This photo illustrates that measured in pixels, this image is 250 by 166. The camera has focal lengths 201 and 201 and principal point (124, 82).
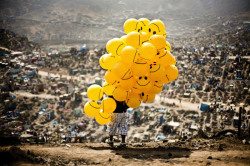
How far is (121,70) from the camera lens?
425 cm

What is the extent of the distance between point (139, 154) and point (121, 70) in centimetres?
189

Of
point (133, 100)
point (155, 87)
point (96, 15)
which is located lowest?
point (133, 100)

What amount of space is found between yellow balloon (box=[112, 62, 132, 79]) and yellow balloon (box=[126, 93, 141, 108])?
53 cm

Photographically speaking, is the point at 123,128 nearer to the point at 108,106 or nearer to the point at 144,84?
the point at 108,106

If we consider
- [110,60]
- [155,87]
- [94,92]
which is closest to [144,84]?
[155,87]

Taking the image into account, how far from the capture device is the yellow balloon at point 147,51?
4.08 meters

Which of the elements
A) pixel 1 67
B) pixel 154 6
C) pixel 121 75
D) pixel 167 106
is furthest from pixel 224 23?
pixel 121 75

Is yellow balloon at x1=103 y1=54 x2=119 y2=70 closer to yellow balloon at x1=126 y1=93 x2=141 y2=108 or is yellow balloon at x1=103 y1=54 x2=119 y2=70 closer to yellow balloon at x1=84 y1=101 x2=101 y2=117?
yellow balloon at x1=126 y1=93 x2=141 y2=108

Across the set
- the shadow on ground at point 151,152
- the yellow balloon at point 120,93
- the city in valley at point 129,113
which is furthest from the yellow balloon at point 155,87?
the shadow on ground at point 151,152

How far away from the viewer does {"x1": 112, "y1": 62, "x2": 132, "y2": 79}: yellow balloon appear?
425 centimetres

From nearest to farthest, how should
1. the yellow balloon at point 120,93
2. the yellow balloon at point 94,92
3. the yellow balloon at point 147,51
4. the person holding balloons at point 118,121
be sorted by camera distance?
1. the yellow balloon at point 147,51
2. the yellow balloon at point 120,93
3. the yellow balloon at point 94,92
4. the person holding balloons at point 118,121

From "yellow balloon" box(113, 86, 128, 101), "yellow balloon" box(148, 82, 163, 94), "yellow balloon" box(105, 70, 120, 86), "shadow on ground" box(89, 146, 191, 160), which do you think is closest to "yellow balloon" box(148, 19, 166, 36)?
"yellow balloon" box(148, 82, 163, 94)

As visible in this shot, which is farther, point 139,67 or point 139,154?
point 139,154

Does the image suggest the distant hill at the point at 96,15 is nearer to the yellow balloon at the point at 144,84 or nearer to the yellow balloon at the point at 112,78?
the yellow balloon at the point at 112,78
